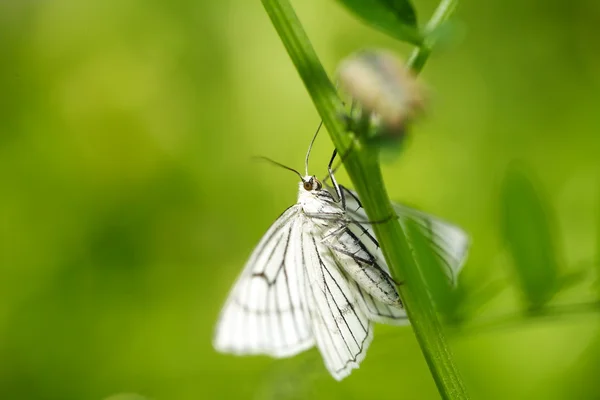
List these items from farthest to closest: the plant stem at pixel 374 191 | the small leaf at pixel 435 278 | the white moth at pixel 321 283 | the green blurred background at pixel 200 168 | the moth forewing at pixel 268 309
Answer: the green blurred background at pixel 200 168
the moth forewing at pixel 268 309
the white moth at pixel 321 283
the small leaf at pixel 435 278
the plant stem at pixel 374 191

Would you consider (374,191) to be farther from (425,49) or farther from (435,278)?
(435,278)

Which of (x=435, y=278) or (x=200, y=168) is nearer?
(x=435, y=278)

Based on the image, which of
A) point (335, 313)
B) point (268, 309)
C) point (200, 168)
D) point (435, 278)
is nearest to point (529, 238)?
point (435, 278)

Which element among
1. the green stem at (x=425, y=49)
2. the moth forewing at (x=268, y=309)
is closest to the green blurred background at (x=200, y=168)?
the moth forewing at (x=268, y=309)

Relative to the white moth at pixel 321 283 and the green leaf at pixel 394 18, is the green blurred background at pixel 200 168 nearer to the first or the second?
the white moth at pixel 321 283

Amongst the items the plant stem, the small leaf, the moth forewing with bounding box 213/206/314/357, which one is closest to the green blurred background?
the moth forewing with bounding box 213/206/314/357

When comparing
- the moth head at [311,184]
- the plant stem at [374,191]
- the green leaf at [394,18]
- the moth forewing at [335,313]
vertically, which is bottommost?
the moth forewing at [335,313]

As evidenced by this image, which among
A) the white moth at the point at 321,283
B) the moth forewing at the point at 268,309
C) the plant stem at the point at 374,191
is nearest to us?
the plant stem at the point at 374,191
